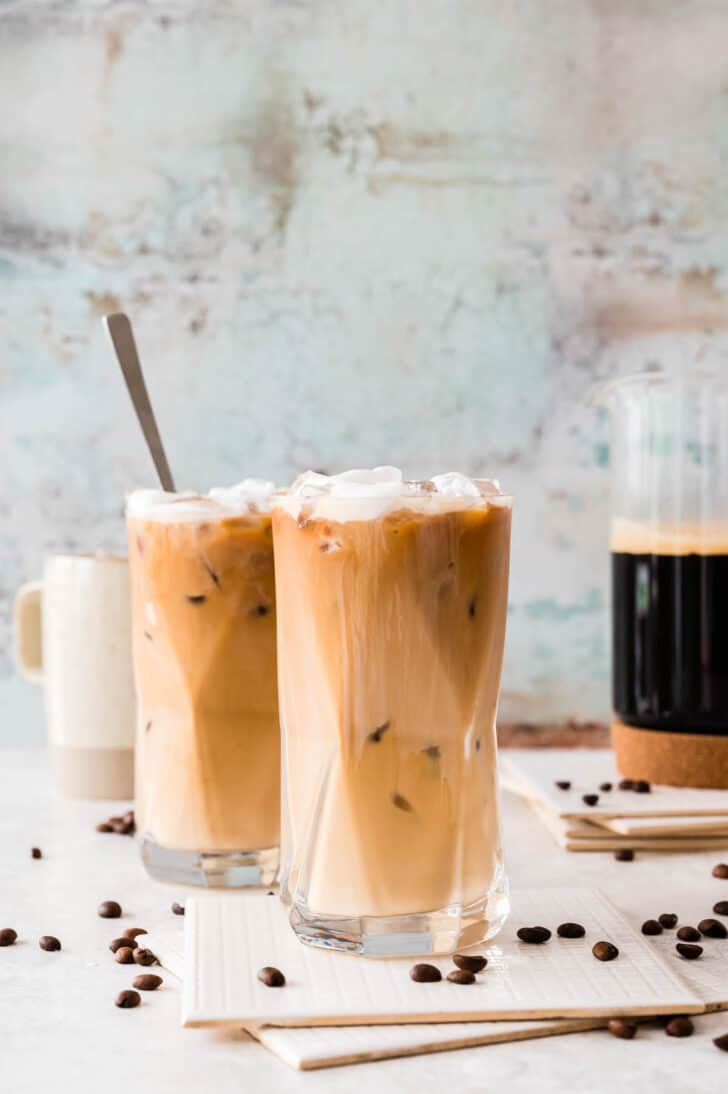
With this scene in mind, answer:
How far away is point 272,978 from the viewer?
2.65 feet

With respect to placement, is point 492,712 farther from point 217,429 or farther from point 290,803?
point 217,429

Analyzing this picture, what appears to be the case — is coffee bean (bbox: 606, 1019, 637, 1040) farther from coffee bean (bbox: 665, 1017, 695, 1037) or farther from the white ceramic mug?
the white ceramic mug

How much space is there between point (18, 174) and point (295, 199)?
40 cm

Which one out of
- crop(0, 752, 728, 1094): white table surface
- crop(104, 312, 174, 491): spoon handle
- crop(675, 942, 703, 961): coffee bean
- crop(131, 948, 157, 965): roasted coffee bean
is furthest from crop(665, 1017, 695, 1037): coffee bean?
crop(104, 312, 174, 491): spoon handle

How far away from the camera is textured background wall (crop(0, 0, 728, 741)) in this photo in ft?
5.94

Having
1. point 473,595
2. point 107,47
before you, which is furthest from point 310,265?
point 473,595

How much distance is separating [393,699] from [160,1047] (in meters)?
0.27

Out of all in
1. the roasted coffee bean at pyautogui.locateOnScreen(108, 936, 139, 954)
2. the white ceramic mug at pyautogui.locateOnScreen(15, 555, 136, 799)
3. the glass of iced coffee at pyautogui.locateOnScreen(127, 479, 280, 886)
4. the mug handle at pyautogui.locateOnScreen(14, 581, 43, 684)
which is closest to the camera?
the roasted coffee bean at pyautogui.locateOnScreen(108, 936, 139, 954)

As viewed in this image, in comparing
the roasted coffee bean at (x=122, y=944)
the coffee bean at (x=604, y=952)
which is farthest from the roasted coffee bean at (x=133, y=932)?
the coffee bean at (x=604, y=952)

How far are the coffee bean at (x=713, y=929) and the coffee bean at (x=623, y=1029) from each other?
197 mm

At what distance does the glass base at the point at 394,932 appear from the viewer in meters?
0.88

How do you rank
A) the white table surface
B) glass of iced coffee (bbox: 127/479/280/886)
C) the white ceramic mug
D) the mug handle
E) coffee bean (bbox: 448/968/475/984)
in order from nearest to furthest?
the white table surface
coffee bean (bbox: 448/968/475/984)
glass of iced coffee (bbox: 127/479/280/886)
the white ceramic mug
the mug handle

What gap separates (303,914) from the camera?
91 cm

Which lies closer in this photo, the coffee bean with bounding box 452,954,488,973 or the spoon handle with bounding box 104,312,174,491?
the coffee bean with bounding box 452,954,488,973
